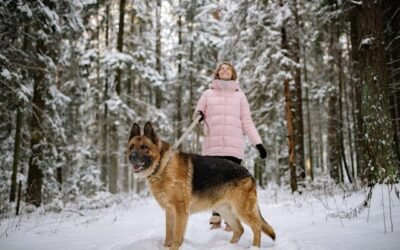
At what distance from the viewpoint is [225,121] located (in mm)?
5859

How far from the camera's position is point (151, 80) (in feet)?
54.5

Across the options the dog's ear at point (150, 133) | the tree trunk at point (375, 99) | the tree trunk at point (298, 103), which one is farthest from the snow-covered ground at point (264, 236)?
the tree trunk at point (298, 103)

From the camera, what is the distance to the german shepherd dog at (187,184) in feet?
14.0

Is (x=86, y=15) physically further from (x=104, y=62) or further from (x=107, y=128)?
(x=107, y=128)

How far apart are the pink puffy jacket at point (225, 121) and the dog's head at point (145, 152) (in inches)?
Result: 62.1

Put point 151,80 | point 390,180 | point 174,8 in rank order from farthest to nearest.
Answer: point 174,8, point 151,80, point 390,180

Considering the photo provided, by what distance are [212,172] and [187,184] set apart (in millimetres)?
464

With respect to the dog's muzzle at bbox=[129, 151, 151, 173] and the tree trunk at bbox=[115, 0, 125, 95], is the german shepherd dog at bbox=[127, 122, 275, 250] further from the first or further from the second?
the tree trunk at bbox=[115, 0, 125, 95]

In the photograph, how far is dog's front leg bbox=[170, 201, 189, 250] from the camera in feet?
13.6

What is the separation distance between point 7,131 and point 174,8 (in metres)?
12.7

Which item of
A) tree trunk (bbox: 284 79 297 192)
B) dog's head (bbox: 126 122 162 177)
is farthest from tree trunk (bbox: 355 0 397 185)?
tree trunk (bbox: 284 79 297 192)

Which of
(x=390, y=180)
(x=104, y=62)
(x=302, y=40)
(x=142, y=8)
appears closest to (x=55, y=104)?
(x=104, y=62)

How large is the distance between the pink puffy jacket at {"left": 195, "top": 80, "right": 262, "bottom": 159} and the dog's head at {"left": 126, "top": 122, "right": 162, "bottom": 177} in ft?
5.18

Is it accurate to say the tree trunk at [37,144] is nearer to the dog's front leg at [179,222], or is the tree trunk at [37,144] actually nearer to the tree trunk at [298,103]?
the dog's front leg at [179,222]
